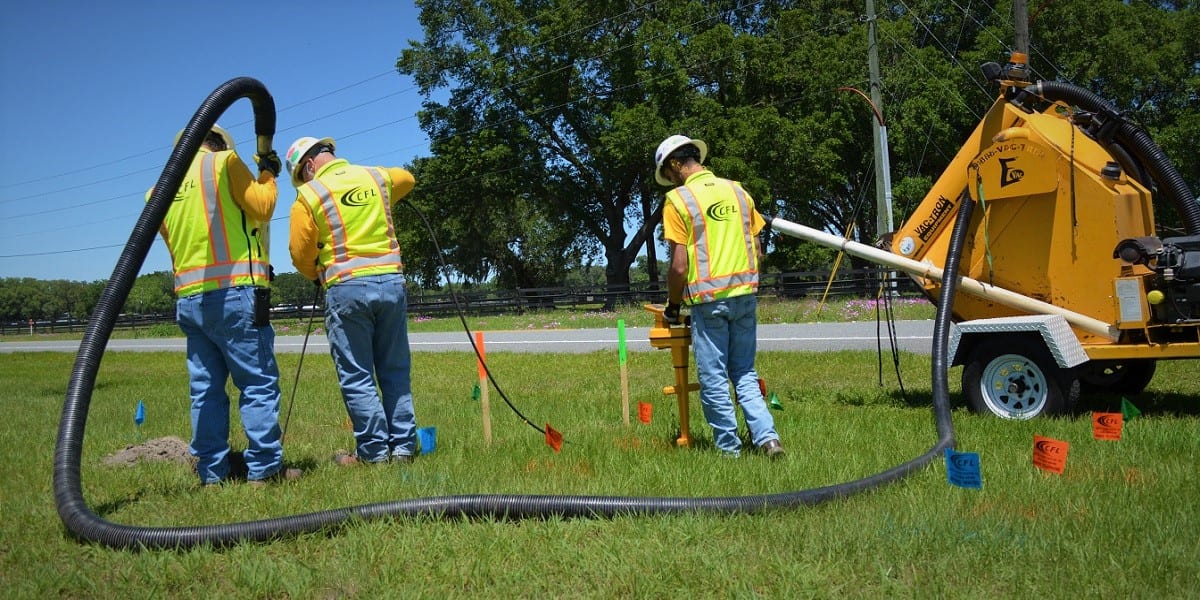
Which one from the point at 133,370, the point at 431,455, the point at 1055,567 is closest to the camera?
the point at 1055,567

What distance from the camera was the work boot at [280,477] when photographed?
17.5 ft

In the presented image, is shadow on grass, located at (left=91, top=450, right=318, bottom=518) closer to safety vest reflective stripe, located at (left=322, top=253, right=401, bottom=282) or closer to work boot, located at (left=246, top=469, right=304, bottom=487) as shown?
work boot, located at (left=246, top=469, right=304, bottom=487)

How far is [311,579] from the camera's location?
3596 millimetres

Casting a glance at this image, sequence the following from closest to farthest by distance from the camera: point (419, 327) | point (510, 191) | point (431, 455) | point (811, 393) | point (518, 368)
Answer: point (431, 455) < point (811, 393) < point (518, 368) < point (419, 327) < point (510, 191)

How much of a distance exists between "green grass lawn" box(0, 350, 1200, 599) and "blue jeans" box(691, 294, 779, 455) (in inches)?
8.6

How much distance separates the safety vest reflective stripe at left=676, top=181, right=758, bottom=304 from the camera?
5.48 meters

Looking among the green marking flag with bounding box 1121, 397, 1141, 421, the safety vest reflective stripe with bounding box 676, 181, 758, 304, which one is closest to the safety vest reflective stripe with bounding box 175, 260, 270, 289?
the safety vest reflective stripe with bounding box 676, 181, 758, 304

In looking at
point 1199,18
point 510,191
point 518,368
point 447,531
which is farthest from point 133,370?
point 1199,18

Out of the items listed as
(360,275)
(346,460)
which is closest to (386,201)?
(360,275)

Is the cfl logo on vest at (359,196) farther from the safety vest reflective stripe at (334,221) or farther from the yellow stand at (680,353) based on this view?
the yellow stand at (680,353)

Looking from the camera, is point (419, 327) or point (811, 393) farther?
point (419, 327)

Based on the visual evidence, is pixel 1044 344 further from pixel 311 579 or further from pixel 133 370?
pixel 133 370

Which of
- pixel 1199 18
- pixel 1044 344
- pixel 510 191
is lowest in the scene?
pixel 1044 344

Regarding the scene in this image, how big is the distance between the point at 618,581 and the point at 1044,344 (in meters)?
4.37
